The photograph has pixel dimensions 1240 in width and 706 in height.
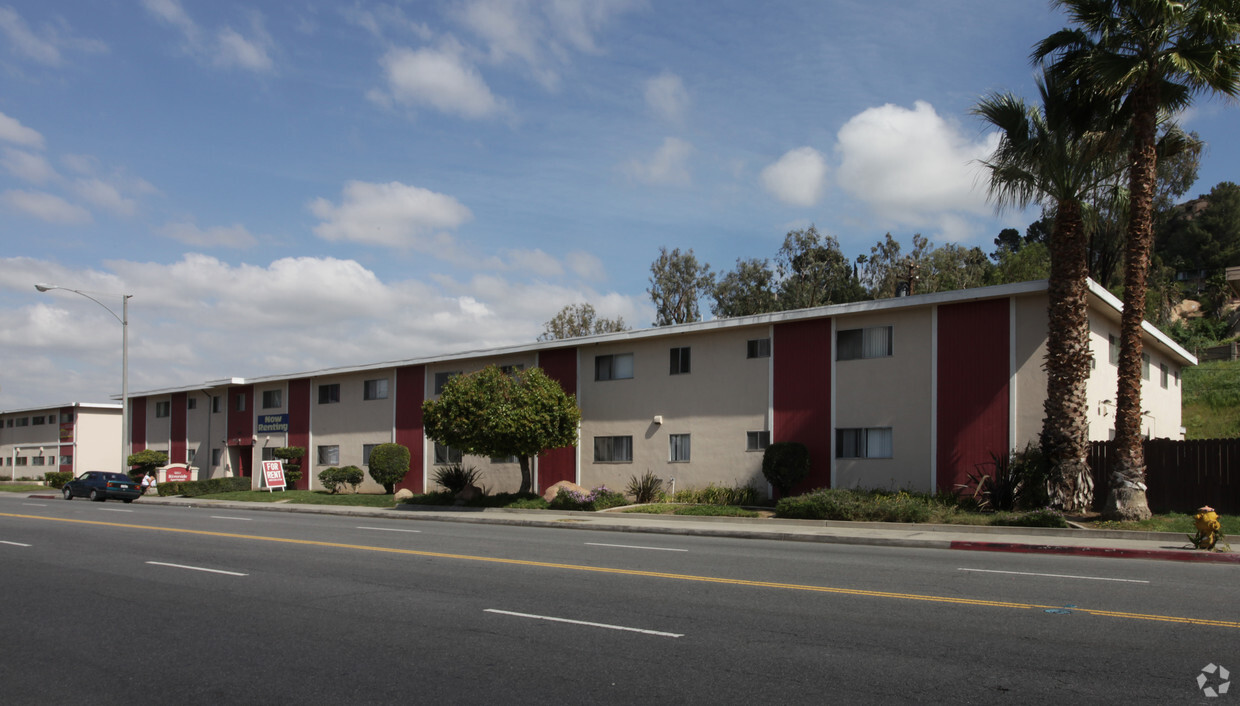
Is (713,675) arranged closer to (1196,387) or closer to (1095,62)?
(1095,62)

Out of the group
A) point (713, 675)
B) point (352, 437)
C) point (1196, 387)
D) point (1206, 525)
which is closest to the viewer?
point (713, 675)

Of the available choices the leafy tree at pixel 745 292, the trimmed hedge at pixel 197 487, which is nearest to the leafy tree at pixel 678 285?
the leafy tree at pixel 745 292

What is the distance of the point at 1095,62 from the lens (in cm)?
1975

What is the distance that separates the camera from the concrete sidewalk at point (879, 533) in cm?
1627

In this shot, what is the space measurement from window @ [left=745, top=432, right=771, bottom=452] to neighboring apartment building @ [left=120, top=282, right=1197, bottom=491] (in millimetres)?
44

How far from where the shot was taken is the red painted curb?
15.0 metres

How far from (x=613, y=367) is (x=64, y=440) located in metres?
51.4

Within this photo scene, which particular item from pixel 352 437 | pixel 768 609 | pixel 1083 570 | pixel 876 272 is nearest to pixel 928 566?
pixel 1083 570

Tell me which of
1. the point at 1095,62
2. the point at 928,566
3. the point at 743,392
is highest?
the point at 1095,62

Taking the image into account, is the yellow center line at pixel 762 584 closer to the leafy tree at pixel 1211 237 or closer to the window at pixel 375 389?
the window at pixel 375 389

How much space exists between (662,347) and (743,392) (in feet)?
12.0

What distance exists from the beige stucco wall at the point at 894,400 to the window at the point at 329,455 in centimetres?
2486

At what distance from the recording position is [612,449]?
32.2 metres

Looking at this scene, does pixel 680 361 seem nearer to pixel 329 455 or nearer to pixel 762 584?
pixel 762 584
